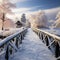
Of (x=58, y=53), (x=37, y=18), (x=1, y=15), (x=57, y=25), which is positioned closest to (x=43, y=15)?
(x=37, y=18)

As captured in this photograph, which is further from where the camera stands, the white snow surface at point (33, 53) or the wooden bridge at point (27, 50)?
the white snow surface at point (33, 53)

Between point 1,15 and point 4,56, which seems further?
point 1,15

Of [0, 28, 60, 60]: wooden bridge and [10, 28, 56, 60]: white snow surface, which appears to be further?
[10, 28, 56, 60]: white snow surface

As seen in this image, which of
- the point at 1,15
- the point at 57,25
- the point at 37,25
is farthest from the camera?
the point at 57,25

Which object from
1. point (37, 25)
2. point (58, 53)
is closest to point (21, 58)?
point (58, 53)

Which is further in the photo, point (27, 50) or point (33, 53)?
point (27, 50)

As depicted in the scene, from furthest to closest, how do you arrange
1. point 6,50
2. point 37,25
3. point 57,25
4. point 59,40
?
point 57,25, point 37,25, point 59,40, point 6,50

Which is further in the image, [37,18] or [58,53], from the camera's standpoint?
[37,18]

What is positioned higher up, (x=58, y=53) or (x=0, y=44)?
(x=0, y=44)

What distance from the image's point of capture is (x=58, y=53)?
6.97 metres

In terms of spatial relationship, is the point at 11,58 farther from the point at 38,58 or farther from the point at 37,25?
the point at 37,25

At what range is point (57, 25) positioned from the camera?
14050 centimetres

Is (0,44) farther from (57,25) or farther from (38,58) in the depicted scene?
(57,25)

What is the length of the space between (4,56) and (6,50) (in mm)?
221
